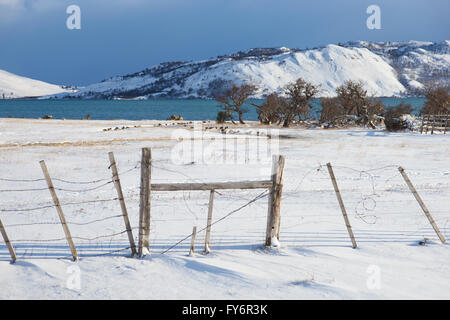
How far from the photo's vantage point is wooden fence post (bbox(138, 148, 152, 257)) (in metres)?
7.28

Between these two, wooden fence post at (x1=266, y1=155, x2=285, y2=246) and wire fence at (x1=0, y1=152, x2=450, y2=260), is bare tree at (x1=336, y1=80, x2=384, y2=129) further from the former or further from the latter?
wooden fence post at (x1=266, y1=155, x2=285, y2=246)

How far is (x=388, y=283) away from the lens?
6598 millimetres

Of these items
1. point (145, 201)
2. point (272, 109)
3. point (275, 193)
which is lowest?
point (145, 201)

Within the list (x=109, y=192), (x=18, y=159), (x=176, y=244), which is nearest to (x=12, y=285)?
(x=176, y=244)

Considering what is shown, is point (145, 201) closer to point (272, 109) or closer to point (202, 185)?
point (202, 185)

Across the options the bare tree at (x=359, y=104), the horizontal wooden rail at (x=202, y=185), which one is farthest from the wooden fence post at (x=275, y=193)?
the bare tree at (x=359, y=104)

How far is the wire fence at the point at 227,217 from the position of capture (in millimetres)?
8836

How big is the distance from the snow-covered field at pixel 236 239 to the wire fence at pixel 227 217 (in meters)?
0.04

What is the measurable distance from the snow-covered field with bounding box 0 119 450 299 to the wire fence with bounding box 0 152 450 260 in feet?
0.13

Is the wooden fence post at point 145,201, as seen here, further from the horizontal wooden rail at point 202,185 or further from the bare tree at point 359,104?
the bare tree at point 359,104

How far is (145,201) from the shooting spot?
7.51m

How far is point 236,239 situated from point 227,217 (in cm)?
216

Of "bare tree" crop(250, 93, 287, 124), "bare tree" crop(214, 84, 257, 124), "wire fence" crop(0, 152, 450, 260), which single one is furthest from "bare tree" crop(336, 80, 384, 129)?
"wire fence" crop(0, 152, 450, 260)

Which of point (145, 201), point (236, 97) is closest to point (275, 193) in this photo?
point (145, 201)
